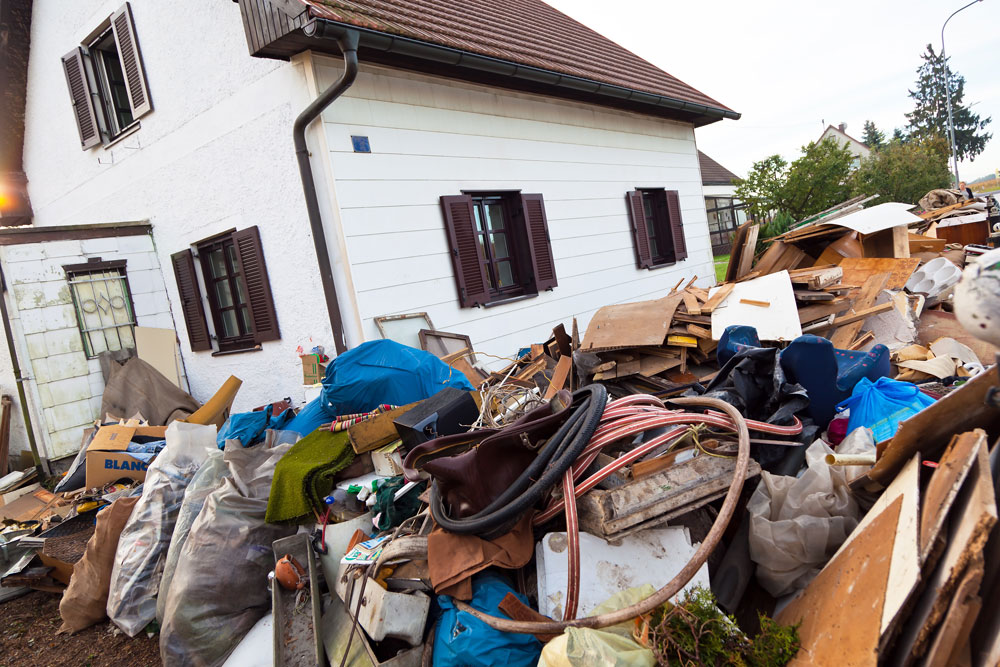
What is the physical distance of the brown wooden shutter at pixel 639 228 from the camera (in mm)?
8849

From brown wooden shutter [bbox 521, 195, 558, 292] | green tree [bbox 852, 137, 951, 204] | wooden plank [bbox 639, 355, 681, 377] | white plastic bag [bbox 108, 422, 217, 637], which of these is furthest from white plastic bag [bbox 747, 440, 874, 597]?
green tree [bbox 852, 137, 951, 204]

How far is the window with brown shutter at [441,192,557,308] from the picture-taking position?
6340 mm

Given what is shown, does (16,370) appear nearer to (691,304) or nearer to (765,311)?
(691,304)

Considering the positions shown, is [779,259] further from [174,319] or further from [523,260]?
[174,319]

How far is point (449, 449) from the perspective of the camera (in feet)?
9.90

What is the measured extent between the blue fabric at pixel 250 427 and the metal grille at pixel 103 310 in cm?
306

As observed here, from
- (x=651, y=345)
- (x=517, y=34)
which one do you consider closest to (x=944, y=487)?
(x=651, y=345)

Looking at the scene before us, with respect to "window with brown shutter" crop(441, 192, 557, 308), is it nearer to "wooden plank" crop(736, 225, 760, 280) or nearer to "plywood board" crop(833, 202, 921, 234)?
"wooden plank" crop(736, 225, 760, 280)

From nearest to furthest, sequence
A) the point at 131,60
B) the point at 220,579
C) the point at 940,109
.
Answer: the point at 220,579 < the point at 131,60 < the point at 940,109

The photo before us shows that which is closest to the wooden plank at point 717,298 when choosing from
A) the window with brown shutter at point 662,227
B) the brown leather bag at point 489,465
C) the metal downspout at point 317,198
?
the brown leather bag at point 489,465

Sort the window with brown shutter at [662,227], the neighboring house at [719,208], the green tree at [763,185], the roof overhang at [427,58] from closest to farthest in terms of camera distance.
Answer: the roof overhang at [427,58], the window with brown shutter at [662,227], the green tree at [763,185], the neighboring house at [719,208]

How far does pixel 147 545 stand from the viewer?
3730 mm

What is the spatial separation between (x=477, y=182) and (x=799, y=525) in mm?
5190

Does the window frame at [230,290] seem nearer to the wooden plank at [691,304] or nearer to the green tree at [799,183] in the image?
the wooden plank at [691,304]
